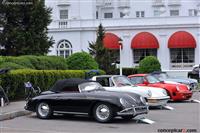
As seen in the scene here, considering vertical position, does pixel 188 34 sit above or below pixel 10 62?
above

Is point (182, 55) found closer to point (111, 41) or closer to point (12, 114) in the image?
point (111, 41)

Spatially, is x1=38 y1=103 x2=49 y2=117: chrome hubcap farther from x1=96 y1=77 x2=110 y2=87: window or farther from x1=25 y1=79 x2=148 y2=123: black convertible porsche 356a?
x1=96 y1=77 x2=110 y2=87: window

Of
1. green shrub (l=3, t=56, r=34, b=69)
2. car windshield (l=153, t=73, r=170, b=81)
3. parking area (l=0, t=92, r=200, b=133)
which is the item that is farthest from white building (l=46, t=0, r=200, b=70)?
parking area (l=0, t=92, r=200, b=133)

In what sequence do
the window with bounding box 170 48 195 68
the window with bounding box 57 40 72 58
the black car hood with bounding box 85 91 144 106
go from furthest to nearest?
the window with bounding box 57 40 72 58, the window with bounding box 170 48 195 68, the black car hood with bounding box 85 91 144 106

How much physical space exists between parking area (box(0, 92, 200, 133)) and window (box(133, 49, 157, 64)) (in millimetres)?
36608

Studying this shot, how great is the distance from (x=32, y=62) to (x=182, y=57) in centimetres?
2842

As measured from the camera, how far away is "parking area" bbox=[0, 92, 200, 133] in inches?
510

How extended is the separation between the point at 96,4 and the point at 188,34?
46.2 feet

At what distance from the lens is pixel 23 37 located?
32.2 m

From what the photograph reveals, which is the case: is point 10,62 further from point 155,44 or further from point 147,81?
point 155,44

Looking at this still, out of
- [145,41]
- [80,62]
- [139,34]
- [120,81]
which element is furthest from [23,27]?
[139,34]

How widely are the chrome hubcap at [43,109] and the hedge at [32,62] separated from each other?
8.55 metres

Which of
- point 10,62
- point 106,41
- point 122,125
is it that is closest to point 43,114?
point 122,125

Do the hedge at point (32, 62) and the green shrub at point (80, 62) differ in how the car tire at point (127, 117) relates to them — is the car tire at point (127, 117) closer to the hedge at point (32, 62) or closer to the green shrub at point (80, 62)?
the hedge at point (32, 62)
